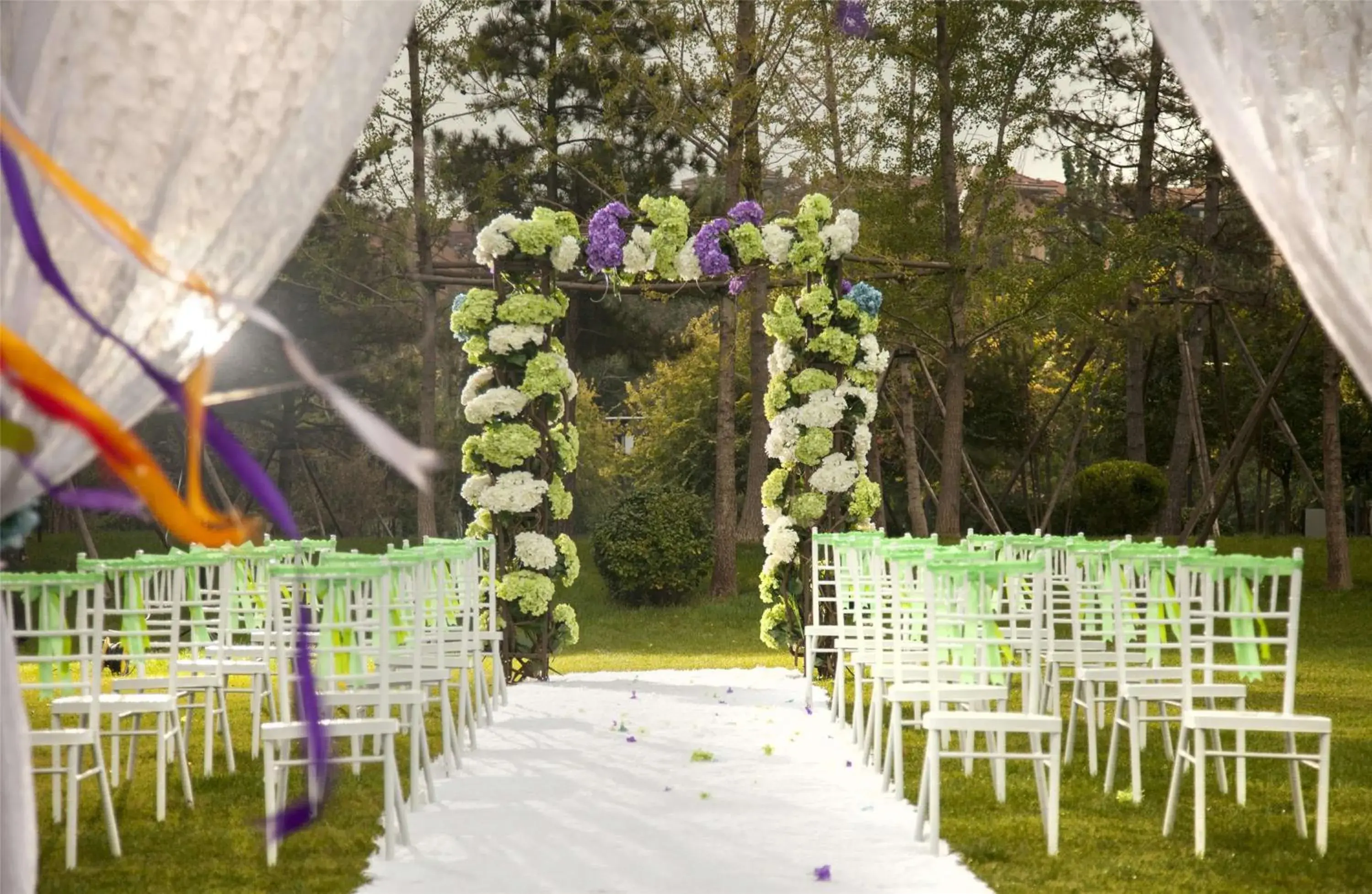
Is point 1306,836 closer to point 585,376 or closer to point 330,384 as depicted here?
point 330,384

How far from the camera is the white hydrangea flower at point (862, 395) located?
34.1ft

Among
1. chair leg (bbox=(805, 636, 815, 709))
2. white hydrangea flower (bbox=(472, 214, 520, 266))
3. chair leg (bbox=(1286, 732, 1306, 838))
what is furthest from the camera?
white hydrangea flower (bbox=(472, 214, 520, 266))

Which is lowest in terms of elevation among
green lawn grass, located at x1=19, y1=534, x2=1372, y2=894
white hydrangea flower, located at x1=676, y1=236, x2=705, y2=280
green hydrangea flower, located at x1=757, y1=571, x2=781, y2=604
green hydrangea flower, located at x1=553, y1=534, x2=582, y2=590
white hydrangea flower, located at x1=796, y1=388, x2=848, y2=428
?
green lawn grass, located at x1=19, y1=534, x2=1372, y2=894

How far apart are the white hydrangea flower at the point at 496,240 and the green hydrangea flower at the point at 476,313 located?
9.5 inches

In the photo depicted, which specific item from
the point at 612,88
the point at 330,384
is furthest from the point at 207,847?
the point at 612,88

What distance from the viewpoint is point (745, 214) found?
10.6 m

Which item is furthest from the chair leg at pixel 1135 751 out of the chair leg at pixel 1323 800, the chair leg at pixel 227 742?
the chair leg at pixel 227 742

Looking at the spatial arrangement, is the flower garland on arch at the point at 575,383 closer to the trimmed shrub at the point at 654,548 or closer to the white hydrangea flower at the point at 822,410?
the white hydrangea flower at the point at 822,410

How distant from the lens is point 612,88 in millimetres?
17719

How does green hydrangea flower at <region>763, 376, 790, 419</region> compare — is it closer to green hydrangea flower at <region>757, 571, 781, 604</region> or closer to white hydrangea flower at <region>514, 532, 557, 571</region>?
green hydrangea flower at <region>757, 571, 781, 604</region>

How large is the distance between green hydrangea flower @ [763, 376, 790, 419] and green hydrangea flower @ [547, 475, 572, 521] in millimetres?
1410

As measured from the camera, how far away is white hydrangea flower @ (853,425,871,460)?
10438 millimetres

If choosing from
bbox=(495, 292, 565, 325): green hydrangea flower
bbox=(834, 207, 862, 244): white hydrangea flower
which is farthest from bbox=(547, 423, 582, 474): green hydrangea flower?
bbox=(834, 207, 862, 244): white hydrangea flower

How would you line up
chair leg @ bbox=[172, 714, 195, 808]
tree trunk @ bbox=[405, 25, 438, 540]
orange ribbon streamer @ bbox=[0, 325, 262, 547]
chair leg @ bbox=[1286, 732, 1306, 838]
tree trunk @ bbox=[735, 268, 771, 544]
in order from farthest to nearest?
1. tree trunk @ bbox=[735, 268, 771, 544]
2. tree trunk @ bbox=[405, 25, 438, 540]
3. chair leg @ bbox=[172, 714, 195, 808]
4. chair leg @ bbox=[1286, 732, 1306, 838]
5. orange ribbon streamer @ bbox=[0, 325, 262, 547]
